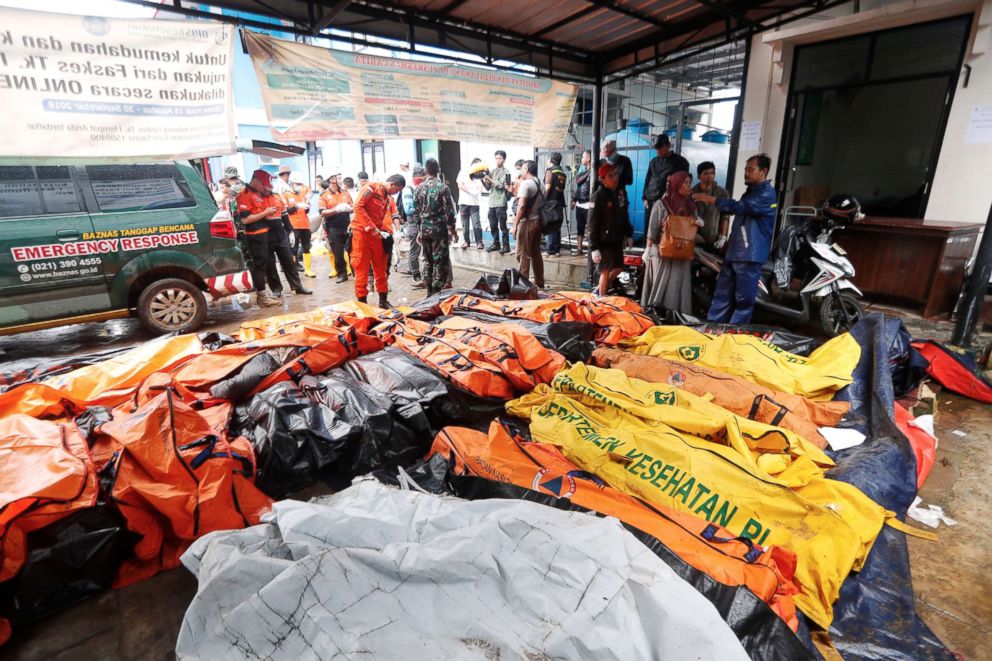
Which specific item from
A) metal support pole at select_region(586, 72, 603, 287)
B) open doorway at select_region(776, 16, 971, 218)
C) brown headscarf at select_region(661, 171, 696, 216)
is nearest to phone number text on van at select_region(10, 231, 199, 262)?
metal support pole at select_region(586, 72, 603, 287)

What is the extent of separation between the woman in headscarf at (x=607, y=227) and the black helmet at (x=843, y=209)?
2.12m

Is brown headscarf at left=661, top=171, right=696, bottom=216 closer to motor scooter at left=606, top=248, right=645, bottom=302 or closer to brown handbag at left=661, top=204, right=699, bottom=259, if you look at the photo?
brown handbag at left=661, top=204, right=699, bottom=259

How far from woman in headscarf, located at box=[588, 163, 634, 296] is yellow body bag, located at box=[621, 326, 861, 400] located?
2.47m

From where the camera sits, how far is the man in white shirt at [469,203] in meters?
9.55

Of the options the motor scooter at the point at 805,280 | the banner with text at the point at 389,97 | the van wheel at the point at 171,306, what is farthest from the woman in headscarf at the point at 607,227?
the van wheel at the point at 171,306

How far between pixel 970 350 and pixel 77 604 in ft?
21.3

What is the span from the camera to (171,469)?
6.61 ft

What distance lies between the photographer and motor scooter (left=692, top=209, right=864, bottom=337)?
186 inches

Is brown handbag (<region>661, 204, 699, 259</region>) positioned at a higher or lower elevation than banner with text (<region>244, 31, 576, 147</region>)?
lower

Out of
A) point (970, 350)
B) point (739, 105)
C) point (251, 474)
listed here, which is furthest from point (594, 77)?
point (251, 474)

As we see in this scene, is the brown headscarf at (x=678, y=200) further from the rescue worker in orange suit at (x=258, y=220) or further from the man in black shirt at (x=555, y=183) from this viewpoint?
the rescue worker in orange suit at (x=258, y=220)

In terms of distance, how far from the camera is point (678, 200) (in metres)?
5.21

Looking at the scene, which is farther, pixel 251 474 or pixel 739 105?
pixel 739 105

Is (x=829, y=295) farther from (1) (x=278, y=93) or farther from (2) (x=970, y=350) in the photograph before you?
(1) (x=278, y=93)
